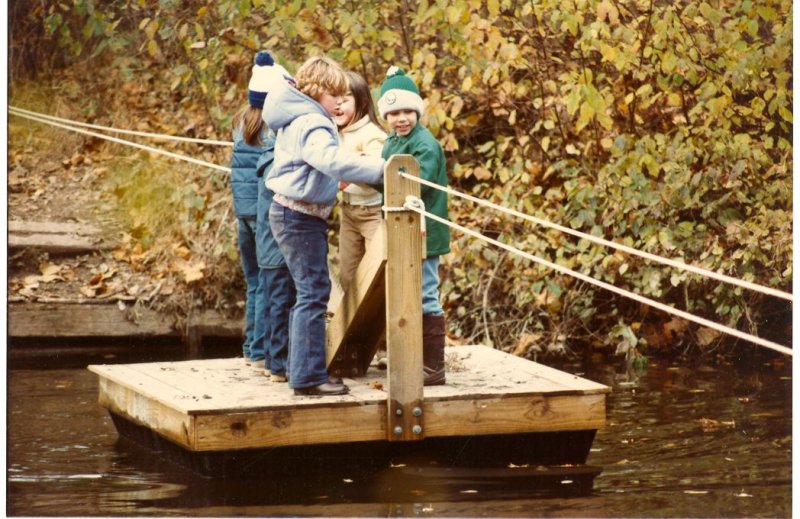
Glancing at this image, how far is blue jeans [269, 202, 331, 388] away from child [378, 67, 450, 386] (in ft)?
1.59

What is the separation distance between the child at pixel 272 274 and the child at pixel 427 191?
539 millimetres

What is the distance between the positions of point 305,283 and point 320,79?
2.78 ft

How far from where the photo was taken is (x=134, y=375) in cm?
674

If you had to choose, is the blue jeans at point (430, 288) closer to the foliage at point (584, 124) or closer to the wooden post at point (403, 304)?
the wooden post at point (403, 304)

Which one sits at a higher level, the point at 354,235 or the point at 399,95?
the point at 399,95

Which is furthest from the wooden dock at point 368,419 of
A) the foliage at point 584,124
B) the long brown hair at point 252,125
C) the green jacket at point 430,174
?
the foliage at point 584,124

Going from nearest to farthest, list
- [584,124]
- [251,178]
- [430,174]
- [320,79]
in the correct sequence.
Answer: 1. [320,79]
2. [430,174]
3. [251,178]
4. [584,124]

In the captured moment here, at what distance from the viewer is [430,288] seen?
6051mm

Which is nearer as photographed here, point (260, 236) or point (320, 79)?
point (320, 79)

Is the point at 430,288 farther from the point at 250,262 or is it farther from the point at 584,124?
the point at 584,124

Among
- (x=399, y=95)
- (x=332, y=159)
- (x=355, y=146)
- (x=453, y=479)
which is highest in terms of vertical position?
(x=399, y=95)

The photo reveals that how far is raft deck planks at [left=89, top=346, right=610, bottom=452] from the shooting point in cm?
563

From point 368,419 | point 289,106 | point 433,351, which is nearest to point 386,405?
point 368,419

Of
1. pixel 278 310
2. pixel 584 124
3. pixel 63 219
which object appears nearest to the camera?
pixel 278 310
